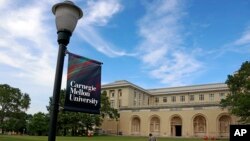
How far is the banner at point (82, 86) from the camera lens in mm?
7095

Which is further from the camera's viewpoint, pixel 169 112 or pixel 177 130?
pixel 177 130

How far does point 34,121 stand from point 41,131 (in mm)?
2623

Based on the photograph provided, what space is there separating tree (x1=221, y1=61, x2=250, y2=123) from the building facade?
1221 cm

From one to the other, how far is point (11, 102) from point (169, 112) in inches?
1520

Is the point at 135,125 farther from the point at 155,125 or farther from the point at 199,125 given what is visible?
the point at 199,125

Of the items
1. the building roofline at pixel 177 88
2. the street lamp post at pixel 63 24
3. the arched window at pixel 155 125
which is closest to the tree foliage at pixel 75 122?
the arched window at pixel 155 125

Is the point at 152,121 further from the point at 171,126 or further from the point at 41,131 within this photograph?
the point at 41,131

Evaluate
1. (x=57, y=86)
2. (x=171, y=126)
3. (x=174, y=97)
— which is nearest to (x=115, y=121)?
(x=171, y=126)

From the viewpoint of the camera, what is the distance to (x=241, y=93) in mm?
46375

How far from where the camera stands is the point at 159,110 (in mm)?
69188

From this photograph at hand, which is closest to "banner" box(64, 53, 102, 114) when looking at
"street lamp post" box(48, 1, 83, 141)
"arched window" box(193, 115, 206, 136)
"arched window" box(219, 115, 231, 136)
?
"street lamp post" box(48, 1, 83, 141)

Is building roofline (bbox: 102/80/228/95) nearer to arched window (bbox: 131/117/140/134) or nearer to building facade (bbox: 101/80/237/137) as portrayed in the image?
building facade (bbox: 101/80/237/137)

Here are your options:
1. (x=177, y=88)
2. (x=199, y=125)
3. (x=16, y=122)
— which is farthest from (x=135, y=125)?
(x=16, y=122)

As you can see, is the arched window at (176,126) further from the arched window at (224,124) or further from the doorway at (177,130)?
the arched window at (224,124)
